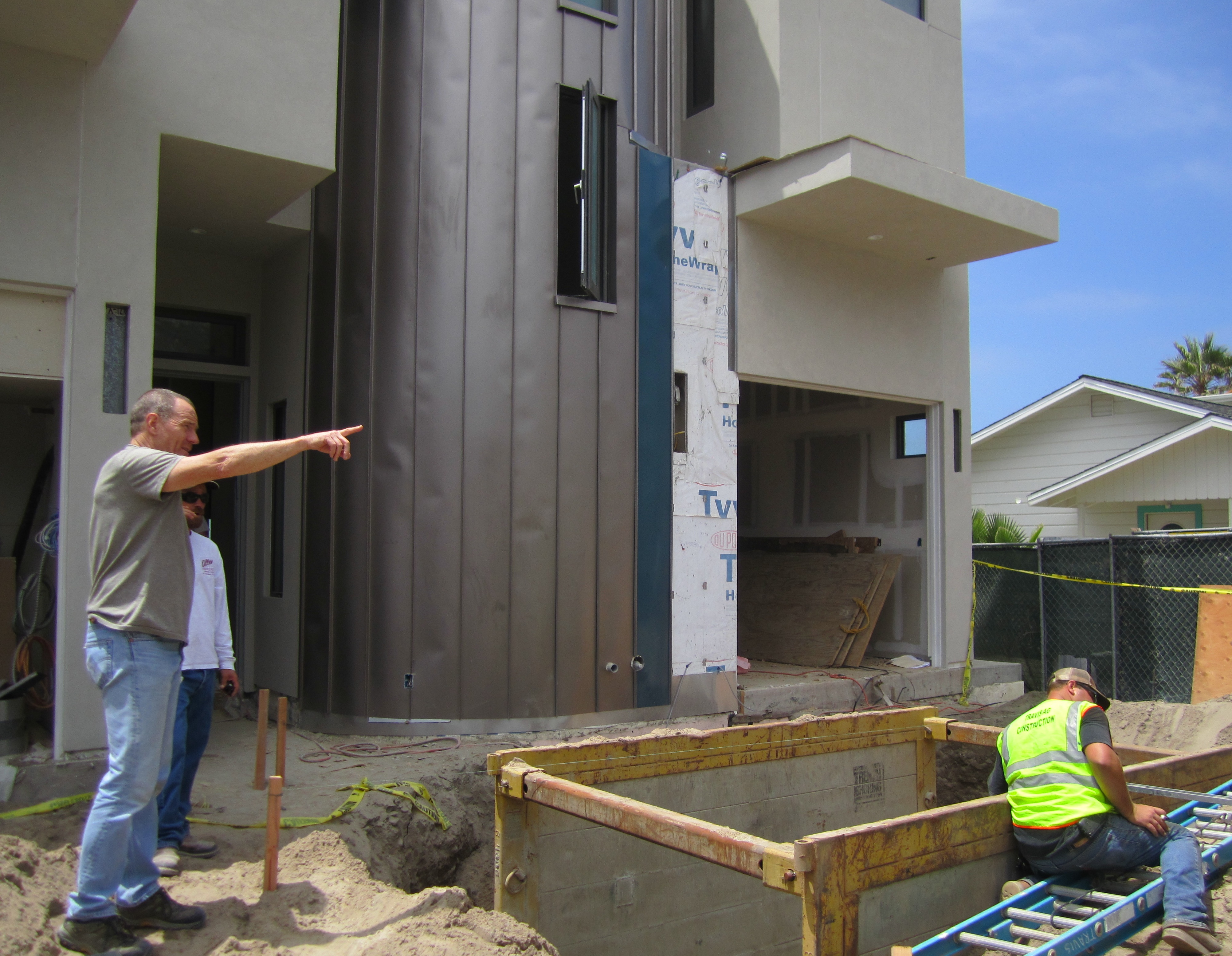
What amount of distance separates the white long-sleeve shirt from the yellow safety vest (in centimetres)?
418

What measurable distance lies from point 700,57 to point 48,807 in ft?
30.4

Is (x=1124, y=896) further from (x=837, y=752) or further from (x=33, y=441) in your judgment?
(x=33, y=441)

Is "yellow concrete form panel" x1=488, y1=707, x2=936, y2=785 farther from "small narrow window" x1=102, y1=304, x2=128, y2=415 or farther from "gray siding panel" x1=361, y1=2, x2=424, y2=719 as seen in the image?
"small narrow window" x1=102, y1=304, x2=128, y2=415

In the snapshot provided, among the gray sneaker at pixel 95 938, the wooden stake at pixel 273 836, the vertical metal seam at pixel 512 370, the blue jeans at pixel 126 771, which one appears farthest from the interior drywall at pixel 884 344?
the gray sneaker at pixel 95 938

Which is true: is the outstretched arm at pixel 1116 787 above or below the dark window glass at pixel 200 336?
below

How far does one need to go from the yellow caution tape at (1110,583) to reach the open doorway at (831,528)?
1067 mm

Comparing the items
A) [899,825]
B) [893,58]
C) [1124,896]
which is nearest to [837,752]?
[1124,896]

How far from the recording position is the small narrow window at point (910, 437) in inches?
472

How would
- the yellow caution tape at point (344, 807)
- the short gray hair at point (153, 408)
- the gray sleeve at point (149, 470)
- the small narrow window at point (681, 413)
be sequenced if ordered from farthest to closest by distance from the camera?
the small narrow window at point (681, 413) < the yellow caution tape at point (344, 807) < the short gray hair at point (153, 408) < the gray sleeve at point (149, 470)

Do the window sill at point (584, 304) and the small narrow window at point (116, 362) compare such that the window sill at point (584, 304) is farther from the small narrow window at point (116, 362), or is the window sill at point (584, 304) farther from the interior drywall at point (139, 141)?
the small narrow window at point (116, 362)

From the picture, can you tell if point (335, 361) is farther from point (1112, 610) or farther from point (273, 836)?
point (1112, 610)

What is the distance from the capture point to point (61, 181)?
623 centimetres

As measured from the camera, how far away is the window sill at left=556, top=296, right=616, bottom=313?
8250 mm

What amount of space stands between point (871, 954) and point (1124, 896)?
52.7 inches
